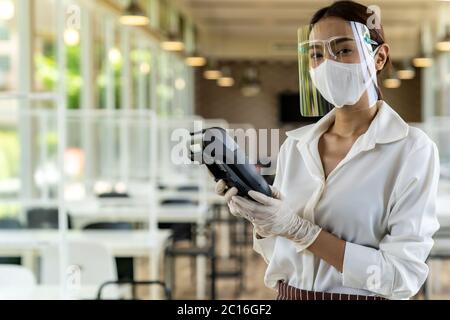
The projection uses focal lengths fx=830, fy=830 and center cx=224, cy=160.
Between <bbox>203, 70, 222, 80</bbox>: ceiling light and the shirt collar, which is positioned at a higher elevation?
<bbox>203, 70, 222, 80</bbox>: ceiling light

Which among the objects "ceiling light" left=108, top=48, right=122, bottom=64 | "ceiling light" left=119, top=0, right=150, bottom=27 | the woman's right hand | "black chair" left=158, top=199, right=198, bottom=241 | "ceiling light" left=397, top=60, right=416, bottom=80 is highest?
"ceiling light" left=119, top=0, right=150, bottom=27

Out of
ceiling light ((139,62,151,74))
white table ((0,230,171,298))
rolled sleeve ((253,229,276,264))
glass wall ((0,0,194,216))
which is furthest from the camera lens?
ceiling light ((139,62,151,74))

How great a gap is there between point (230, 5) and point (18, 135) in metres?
2.90

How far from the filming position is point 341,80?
99 cm

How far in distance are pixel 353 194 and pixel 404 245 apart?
9 centimetres

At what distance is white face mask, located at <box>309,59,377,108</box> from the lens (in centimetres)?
99

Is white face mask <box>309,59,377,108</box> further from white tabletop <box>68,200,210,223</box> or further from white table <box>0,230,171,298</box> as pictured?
white tabletop <box>68,200,210,223</box>

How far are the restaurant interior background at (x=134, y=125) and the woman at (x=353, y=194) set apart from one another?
5cm

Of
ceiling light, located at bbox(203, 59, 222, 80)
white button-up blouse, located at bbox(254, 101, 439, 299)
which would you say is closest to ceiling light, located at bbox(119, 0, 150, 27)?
ceiling light, located at bbox(203, 59, 222, 80)

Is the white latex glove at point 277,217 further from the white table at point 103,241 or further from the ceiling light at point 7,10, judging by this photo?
the ceiling light at point 7,10

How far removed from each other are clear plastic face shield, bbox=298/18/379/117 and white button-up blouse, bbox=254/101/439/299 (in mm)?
39
